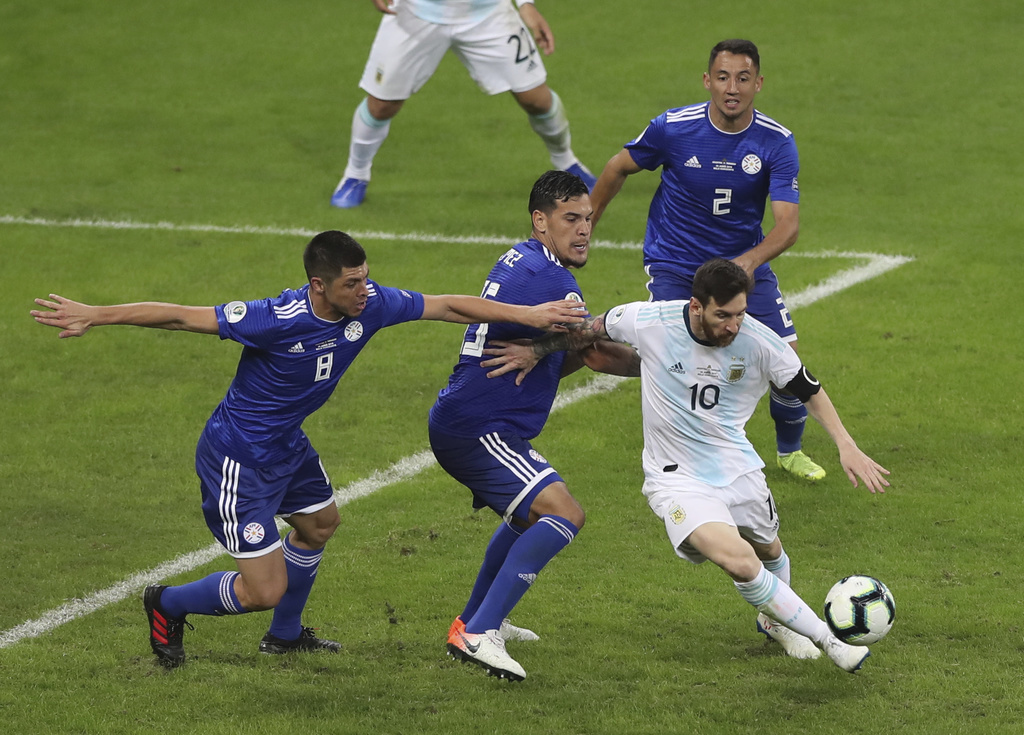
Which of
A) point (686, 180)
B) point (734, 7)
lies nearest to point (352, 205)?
point (686, 180)

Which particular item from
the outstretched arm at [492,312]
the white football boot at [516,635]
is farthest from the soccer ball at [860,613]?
the outstretched arm at [492,312]

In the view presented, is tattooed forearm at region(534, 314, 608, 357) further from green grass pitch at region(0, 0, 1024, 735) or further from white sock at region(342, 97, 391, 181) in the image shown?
white sock at region(342, 97, 391, 181)

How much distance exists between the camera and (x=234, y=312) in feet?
19.7

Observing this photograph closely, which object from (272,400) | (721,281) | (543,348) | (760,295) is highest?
(721,281)

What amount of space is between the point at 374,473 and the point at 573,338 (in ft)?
9.16

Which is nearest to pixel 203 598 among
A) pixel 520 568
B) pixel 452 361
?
pixel 520 568

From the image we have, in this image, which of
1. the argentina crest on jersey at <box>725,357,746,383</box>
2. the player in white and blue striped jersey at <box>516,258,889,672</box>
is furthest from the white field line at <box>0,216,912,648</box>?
the argentina crest on jersey at <box>725,357,746,383</box>

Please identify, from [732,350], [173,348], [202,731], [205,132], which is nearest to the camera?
[202,731]

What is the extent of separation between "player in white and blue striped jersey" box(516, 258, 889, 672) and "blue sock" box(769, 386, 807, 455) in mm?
2348

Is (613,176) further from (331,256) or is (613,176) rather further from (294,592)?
(294,592)

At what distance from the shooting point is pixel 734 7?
19.9 m

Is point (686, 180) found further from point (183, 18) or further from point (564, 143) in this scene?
point (183, 18)

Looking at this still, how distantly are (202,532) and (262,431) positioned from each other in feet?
6.86

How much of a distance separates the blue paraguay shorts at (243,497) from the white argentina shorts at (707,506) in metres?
1.59
